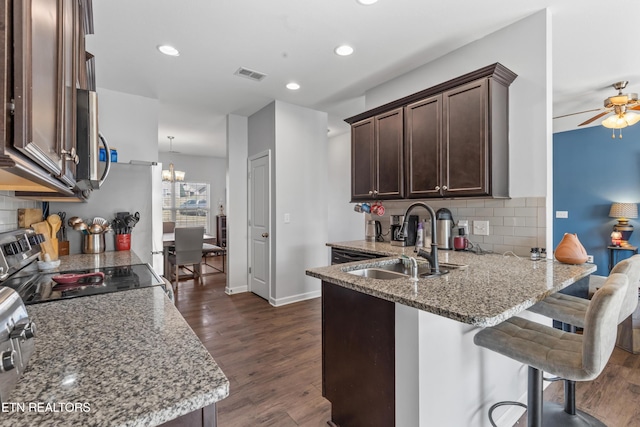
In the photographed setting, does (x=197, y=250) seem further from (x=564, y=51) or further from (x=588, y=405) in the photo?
(x=564, y=51)

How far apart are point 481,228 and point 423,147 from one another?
86 centimetres

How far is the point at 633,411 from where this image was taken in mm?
1917

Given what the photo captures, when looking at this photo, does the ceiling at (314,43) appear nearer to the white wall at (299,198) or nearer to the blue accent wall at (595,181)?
the white wall at (299,198)

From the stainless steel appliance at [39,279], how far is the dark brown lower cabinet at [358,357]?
3.02 ft

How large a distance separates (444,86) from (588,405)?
8.04ft

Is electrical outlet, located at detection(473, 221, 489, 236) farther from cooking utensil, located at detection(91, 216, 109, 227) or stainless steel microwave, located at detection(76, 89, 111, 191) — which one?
cooking utensil, located at detection(91, 216, 109, 227)

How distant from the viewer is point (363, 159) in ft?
11.5

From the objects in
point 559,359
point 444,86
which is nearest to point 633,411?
point 559,359

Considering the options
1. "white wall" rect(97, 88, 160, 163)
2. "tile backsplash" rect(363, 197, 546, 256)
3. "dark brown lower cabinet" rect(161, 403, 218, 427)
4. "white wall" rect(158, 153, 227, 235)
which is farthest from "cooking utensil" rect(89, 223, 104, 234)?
"white wall" rect(158, 153, 227, 235)

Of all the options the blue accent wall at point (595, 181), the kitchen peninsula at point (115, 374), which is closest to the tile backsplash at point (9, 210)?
the kitchen peninsula at point (115, 374)

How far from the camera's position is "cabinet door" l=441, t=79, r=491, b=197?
2375mm

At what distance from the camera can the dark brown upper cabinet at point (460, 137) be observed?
2.36m

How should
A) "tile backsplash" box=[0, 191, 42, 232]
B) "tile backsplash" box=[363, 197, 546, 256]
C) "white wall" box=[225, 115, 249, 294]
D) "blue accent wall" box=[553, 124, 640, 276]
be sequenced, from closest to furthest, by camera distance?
"tile backsplash" box=[0, 191, 42, 232], "tile backsplash" box=[363, 197, 546, 256], "blue accent wall" box=[553, 124, 640, 276], "white wall" box=[225, 115, 249, 294]

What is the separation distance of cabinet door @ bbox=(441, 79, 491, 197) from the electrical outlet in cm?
39
